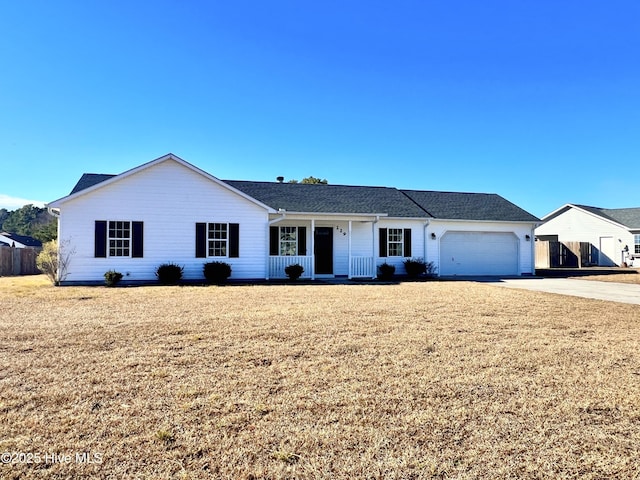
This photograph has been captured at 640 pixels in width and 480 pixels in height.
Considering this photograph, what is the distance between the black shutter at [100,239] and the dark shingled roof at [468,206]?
14592 millimetres

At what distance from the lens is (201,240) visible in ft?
53.7

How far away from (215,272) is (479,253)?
1375 centimetres

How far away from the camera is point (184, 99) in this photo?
1781 centimetres

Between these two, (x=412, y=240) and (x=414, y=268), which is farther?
(x=412, y=240)

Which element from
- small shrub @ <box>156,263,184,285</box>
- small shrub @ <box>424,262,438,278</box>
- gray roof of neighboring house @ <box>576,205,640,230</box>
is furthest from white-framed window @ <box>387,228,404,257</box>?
gray roof of neighboring house @ <box>576,205,640,230</box>

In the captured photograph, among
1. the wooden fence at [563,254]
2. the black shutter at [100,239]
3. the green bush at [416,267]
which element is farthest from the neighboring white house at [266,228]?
the wooden fence at [563,254]

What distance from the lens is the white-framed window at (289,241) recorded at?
18.5 metres

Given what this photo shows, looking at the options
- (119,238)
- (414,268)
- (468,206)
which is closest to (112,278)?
(119,238)

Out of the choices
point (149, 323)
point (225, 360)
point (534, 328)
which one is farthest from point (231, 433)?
point (534, 328)

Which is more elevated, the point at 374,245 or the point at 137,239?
the point at 137,239

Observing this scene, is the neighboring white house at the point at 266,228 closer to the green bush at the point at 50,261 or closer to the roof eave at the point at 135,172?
the roof eave at the point at 135,172

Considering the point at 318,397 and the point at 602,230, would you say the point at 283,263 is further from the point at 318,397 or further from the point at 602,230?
the point at 602,230

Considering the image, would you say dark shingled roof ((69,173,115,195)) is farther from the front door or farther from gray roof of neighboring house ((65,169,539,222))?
the front door

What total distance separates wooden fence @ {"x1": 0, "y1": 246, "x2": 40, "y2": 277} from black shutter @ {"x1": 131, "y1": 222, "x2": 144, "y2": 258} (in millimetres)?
9767
